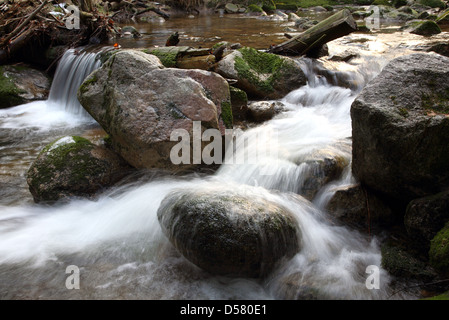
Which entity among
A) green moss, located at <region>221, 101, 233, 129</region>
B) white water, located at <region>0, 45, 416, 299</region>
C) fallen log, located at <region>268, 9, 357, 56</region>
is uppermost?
fallen log, located at <region>268, 9, 357, 56</region>

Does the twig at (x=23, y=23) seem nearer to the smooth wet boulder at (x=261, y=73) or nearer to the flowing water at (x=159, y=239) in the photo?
the flowing water at (x=159, y=239)

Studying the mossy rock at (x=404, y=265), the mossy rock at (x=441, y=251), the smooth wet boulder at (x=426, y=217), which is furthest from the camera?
the smooth wet boulder at (x=426, y=217)

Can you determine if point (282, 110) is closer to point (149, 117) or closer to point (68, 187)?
point (149, 117)

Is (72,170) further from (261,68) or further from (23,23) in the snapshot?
(23,23)

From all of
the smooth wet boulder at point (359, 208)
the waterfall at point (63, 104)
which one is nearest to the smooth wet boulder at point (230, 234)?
the smooth wet boulder at point (359, 208)

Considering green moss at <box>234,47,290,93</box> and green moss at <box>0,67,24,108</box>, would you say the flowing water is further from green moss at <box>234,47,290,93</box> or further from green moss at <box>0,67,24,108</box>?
green moss at <box>0,67,24,108</box>

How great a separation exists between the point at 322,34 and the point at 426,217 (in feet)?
19.2

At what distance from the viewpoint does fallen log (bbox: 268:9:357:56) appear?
737cm

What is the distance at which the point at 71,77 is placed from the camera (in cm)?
811

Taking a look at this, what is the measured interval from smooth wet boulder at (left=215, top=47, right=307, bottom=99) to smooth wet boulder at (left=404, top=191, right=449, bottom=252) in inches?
157

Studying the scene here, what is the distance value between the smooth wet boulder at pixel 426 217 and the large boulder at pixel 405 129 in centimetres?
11

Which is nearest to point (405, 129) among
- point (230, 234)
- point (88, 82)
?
point (230, 234)

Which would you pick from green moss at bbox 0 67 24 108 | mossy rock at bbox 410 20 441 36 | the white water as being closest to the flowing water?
the white water

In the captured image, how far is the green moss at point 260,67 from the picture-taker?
6.52 m
